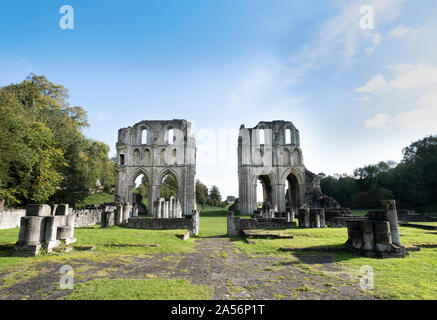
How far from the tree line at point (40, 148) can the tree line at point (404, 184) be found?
41703 mm

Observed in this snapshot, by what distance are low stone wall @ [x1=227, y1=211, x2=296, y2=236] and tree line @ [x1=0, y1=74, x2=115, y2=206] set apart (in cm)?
1381

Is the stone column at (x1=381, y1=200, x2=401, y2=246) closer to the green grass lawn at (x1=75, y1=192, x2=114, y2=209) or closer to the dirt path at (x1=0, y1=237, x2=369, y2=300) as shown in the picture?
the dirt path at (x1=0, y1=237, x2=369, y2=300)

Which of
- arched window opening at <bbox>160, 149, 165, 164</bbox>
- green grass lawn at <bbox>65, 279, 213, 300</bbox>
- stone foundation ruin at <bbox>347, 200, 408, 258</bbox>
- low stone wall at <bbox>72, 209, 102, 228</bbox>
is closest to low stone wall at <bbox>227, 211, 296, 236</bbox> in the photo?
stone foundation ruin at <bbox>347, 200, 408, 258</bbox>

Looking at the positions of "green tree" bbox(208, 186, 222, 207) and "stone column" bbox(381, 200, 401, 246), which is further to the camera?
"green tree" bbox(208, 186, 222, 207)

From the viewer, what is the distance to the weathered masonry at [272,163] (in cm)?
2839

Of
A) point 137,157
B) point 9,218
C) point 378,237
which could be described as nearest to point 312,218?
point 378,237

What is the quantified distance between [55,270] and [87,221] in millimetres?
10405

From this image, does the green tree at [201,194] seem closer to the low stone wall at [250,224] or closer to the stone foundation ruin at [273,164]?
the stone foundation ruin at [273,164]

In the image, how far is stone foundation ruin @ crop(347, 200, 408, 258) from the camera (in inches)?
234

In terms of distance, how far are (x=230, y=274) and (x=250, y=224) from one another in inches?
283

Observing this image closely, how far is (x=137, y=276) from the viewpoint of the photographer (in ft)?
14.4

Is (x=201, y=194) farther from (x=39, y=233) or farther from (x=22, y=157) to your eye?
(x=39, y=233)

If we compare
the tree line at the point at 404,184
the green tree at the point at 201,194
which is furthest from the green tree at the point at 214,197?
the tree line at the point at 404,184
